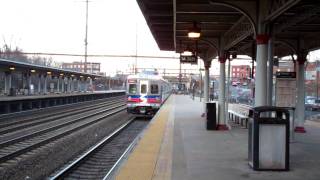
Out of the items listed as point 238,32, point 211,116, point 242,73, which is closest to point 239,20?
point 238,32

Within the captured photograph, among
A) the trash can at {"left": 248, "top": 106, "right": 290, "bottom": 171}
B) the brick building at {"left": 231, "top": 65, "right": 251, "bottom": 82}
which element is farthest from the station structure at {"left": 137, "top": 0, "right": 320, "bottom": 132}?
the brick building at {"left": 231, "top": 65, "right": 251, "bottom": 82}

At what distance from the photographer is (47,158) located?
16.2 m

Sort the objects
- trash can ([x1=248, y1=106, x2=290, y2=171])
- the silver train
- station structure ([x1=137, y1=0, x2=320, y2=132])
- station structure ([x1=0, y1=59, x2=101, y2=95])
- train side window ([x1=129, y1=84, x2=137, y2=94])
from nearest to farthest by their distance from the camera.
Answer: trash can ([x1=248, y1=106, x2=290, y2=171]), station structure ([x1=137, y1=0, x2=320, y2=132]), the silver train, train side window ([x1=129, y1=84, x2=137, y2=94]), station structure ([x1=0, y1=59, x2=101, y2=95])

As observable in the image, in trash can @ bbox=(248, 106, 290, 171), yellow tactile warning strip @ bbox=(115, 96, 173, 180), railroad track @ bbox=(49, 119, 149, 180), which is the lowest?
railroad track @ bbox=(49, 119, 149, 180)

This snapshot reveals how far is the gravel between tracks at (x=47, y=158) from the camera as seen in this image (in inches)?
524

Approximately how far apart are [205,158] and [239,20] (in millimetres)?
6423

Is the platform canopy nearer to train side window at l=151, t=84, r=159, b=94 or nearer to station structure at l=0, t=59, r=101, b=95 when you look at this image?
train side window at l=151, t=84, r=159, b=94

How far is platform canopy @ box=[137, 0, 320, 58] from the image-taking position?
1297 cm

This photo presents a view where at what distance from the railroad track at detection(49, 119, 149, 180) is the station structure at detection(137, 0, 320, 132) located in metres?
4.28

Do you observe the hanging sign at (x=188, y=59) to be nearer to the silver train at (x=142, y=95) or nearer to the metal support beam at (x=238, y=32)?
the metal support beam at (x=238, y=32)

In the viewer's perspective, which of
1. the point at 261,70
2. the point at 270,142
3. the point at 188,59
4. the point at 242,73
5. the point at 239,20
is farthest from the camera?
the point at 242,73

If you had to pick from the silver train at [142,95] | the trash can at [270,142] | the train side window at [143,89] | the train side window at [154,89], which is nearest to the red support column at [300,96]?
the trash can at [270,142]

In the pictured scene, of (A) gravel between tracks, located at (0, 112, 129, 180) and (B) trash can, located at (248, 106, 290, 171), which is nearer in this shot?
(B) trash can, located at (248, 106, 290, 171)

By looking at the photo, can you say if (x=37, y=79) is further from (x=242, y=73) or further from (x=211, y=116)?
(x=211, y=116)
